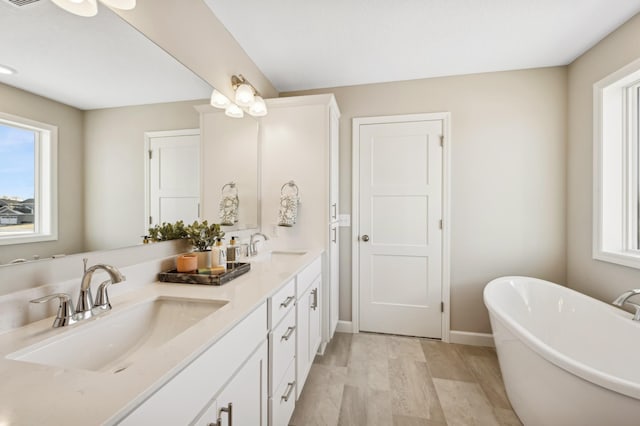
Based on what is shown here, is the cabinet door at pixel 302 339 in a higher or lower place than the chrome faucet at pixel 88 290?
lower

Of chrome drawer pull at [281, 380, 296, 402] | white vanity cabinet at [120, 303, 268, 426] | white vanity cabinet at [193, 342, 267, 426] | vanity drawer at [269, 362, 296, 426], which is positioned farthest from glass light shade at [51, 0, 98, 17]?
chrome drawer pull at [281, 380, 296, 402]

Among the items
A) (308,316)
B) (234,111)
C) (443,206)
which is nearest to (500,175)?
(443,206)

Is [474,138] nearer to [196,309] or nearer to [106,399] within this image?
[196,309]

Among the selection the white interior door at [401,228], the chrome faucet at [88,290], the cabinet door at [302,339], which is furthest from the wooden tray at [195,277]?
the white interior door at [401,228]

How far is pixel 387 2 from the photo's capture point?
1.62 meters

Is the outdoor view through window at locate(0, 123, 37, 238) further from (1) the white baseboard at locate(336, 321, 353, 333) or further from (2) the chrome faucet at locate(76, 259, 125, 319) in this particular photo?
(1) the white baseboard at locate(336, 321, 353, 333)

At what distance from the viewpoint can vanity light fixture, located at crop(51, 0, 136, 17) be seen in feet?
3.04

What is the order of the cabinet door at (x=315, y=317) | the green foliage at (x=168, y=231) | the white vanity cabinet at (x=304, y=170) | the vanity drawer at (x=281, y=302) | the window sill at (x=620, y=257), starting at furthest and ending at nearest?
the white vanity cabinet at (x=304, y=170)
the cabinet door at (x=315, y=317)
the window sill at (x=620, y=257)
the green foliage at (x=168, y=231)
the vanity drawer at (x=281, y=302)

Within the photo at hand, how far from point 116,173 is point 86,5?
59cm

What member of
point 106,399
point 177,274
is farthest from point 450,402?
point 106,399

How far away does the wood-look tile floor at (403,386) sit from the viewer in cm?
162

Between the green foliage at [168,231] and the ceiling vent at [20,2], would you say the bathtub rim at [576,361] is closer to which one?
the green foliage at [168,231]

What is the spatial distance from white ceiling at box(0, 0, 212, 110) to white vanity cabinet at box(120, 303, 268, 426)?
3.17ft

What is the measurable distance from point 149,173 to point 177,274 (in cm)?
48
